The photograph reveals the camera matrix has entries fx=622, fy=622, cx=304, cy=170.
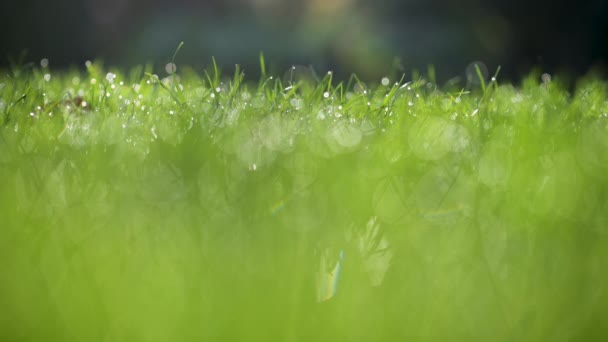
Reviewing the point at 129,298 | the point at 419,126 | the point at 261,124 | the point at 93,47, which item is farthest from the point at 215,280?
the point at 93,47

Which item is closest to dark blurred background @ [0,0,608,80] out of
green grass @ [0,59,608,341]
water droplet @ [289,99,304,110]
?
water droplet @ [289,99,304,110]

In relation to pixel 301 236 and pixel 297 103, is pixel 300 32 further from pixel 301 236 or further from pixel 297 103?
pixel 301 236

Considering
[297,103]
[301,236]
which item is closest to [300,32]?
[297,103]

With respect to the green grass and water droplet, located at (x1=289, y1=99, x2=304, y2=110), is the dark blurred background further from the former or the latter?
the green grass

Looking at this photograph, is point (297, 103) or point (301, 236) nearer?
point (301, 236)

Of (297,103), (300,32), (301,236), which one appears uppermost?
(301,236)

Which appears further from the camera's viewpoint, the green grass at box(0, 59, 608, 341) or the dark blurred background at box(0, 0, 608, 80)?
the dark blurred background at box(0, 0, 608, 80)
